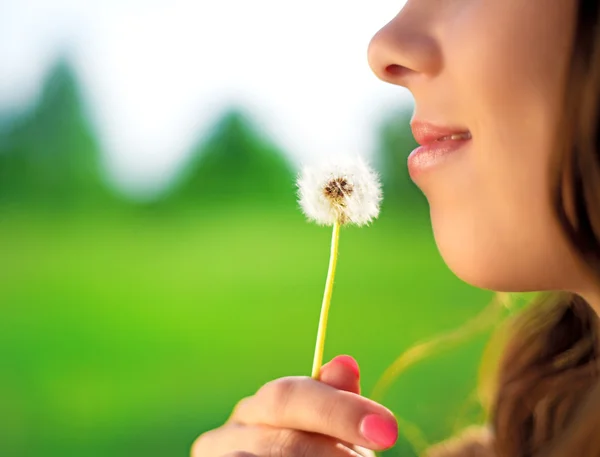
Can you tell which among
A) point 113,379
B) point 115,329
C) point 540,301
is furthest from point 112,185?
point 540,301

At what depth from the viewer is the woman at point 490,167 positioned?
424 millimetres

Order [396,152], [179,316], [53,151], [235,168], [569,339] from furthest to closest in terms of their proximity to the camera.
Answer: [235,168] < [179,316] < [53,151] < [396,152] < [569,339]

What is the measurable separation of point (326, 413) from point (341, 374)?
4 centimetres

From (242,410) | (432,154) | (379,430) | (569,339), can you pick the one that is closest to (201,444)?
(242,410)

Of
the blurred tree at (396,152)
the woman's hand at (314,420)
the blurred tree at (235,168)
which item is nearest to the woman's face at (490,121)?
the woman's hand at (314,420)

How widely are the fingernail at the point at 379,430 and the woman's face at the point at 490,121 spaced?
0.38ft

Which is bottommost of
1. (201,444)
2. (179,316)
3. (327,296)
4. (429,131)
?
(179,316)

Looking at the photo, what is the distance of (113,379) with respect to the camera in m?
4.03

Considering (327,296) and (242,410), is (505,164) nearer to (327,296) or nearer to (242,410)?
(327,296)

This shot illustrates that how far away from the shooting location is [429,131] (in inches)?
18.7

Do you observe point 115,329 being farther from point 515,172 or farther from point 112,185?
point 515,172

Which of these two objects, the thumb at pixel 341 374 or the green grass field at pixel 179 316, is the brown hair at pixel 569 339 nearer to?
the thumb at pixel 341 374

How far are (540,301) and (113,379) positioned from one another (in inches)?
143

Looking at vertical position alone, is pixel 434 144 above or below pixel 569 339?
above
